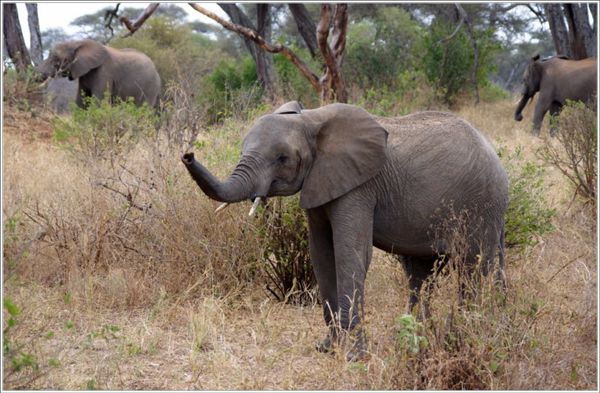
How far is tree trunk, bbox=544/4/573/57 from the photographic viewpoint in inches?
631

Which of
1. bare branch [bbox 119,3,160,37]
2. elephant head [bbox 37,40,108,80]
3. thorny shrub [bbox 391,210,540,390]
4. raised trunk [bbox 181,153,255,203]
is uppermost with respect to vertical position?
bare branch [bbox 119,3,160,37]

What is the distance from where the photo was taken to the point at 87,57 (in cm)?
1352

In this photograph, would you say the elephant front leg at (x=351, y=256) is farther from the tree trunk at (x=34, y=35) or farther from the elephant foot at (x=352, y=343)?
the tree trunk at (x=34, y=35)

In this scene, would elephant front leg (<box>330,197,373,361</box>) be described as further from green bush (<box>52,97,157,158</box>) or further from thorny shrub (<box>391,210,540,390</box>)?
green bush (<box>52,97,157,158</box>)

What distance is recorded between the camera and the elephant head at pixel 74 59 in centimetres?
1345

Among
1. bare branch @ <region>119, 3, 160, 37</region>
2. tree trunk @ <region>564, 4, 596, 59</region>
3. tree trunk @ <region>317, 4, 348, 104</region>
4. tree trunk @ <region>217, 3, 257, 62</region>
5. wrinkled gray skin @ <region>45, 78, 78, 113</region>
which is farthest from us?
wrinkled gray skin @ <region>45, 78, 78, 113</region>

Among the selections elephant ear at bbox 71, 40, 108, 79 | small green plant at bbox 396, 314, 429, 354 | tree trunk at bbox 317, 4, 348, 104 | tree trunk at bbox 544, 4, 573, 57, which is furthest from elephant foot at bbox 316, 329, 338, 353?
tree trunk at bbox 544, 4, 573, 57

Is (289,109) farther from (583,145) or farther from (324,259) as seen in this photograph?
(583,145)

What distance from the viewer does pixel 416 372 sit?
4.12 m

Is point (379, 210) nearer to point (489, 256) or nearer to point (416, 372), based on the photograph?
point (489, 256)

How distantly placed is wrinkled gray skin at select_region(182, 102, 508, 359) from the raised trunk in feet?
0.23

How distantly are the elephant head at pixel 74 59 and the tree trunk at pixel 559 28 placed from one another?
7917 millimetres

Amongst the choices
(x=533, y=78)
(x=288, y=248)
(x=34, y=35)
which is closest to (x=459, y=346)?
(x=288, y=248)

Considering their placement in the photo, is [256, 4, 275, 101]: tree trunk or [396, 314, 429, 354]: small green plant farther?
[256, 4, 275, 101]: tree trunk
